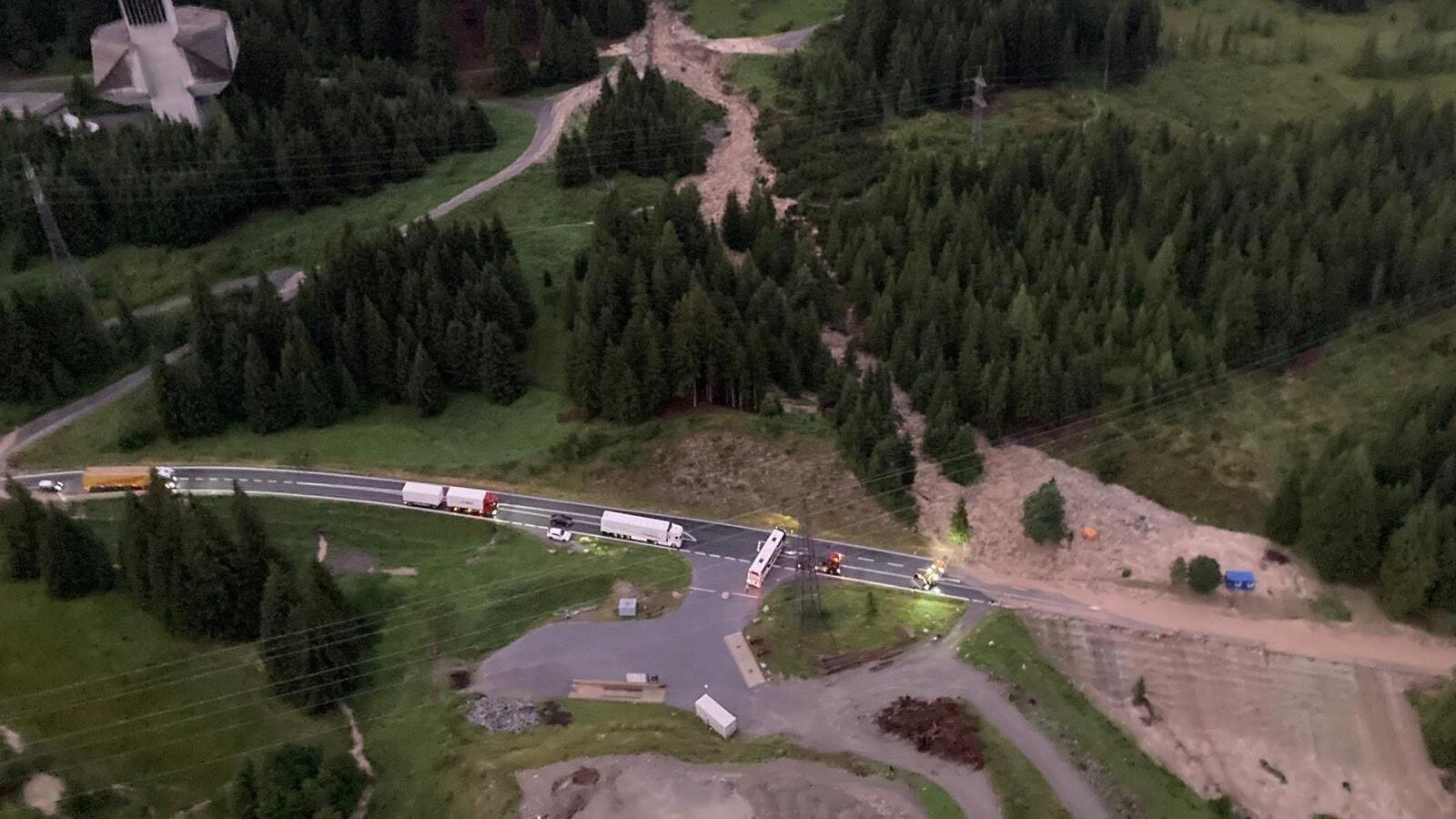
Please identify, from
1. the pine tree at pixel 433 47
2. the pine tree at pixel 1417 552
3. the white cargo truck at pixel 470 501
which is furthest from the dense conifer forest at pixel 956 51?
the pine tree at pixel 1417 552

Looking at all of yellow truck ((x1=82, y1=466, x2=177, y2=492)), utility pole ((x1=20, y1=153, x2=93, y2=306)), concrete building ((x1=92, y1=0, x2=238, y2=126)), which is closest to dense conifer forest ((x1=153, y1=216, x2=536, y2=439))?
yellow truck ((x1=82, y1=466, x2=177, y2=492))

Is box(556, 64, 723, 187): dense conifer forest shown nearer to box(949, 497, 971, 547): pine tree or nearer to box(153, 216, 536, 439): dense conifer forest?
box(153, 216, 536, 439): dense conifer forest

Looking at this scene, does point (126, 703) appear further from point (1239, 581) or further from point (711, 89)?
point (711, 89)

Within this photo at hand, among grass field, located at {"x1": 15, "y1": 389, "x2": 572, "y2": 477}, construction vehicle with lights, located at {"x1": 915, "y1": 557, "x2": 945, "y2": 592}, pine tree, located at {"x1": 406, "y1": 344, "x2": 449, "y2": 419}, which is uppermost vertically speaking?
pine tree, located at {"x1": 406, "y1": 344, "x2": 449, "y2": 419}

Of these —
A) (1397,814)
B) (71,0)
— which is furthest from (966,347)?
(71,0)

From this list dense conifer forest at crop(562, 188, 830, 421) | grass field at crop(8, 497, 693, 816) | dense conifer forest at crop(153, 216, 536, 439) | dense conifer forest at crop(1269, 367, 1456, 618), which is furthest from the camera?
dense conifer forest at crop(562, 188, 830, 421)

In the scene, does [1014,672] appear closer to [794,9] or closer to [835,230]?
[835,230]

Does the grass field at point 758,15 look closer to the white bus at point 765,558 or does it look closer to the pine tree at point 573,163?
the pine tree at point 573,163
